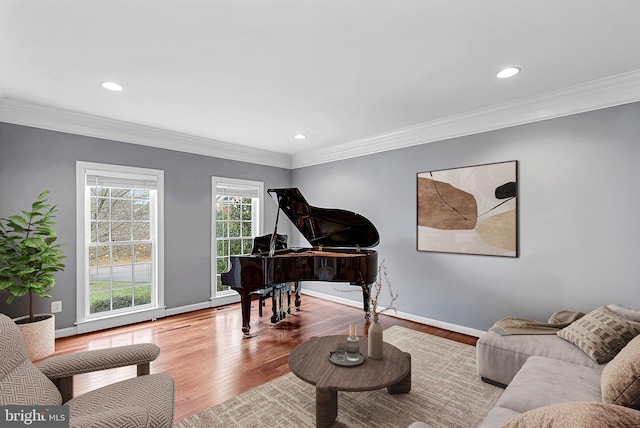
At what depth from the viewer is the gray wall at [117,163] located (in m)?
3.38

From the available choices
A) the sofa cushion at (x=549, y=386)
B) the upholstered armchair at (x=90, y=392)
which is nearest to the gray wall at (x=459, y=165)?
the sofa cushion at (x=549, y=386)

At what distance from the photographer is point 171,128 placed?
4.28 m

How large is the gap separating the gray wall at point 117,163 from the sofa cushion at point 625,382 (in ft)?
15.3

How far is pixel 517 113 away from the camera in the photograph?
3.38 meters

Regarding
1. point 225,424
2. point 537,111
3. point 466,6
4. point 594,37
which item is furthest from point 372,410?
point 537,111

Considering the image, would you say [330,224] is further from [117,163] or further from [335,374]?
[117,163]

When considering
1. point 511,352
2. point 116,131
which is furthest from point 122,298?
point 511,352

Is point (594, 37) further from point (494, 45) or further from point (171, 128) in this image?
point (171, 128)

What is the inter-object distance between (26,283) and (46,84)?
6.36 ft

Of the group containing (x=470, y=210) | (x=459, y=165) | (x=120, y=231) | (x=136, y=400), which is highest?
(x=459, y=165)

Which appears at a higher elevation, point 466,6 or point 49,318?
point 466,6

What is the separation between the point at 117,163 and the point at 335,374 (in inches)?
151

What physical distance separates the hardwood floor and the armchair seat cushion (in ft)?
2.35

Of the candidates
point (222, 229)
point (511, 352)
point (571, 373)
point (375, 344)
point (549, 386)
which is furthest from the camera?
point (222, 229)
